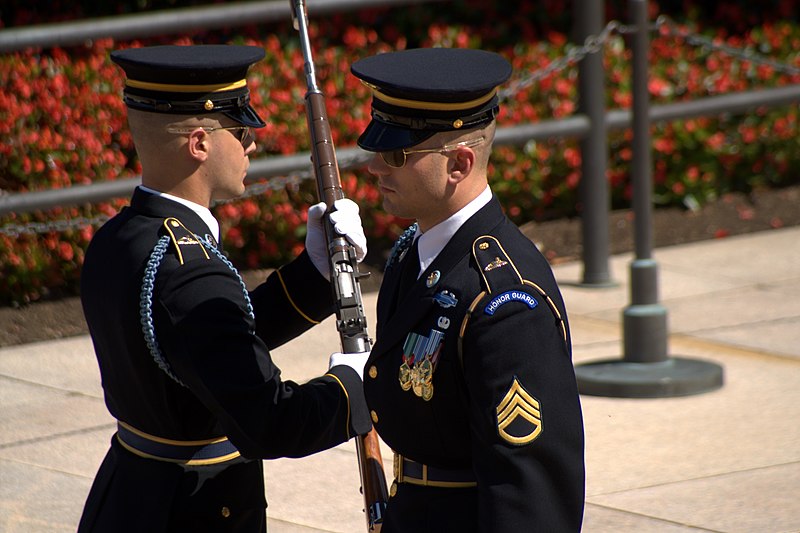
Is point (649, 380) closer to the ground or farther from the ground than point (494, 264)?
closer to the ground

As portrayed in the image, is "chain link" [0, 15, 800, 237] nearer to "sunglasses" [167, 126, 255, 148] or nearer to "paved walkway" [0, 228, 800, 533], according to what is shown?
"paved walkway" [0, 228, 800, 533]

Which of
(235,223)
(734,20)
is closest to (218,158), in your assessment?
(235,223)

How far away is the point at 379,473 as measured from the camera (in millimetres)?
2971

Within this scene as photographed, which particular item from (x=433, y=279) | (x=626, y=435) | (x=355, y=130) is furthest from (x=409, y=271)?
(x=355, y=130)

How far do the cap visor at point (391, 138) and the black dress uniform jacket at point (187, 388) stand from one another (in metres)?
0.50

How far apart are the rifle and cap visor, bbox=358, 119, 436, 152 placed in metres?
0.50

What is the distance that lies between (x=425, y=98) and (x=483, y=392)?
0.60 metres

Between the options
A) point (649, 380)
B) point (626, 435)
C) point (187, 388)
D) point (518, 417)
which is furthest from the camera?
point (649, 380)

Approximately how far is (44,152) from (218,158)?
392 centimetres

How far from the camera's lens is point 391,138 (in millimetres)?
2662

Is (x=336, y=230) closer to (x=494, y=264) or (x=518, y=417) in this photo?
(x=494, y=264)

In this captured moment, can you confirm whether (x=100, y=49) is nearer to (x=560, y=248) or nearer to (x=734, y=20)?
(x=560, y=248)

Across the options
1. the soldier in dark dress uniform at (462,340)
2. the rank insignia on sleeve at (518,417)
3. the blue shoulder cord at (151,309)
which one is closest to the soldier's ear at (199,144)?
the blue shoulder cord at (151,309)

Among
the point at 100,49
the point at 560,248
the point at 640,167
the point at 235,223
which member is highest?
the point at 100,49
